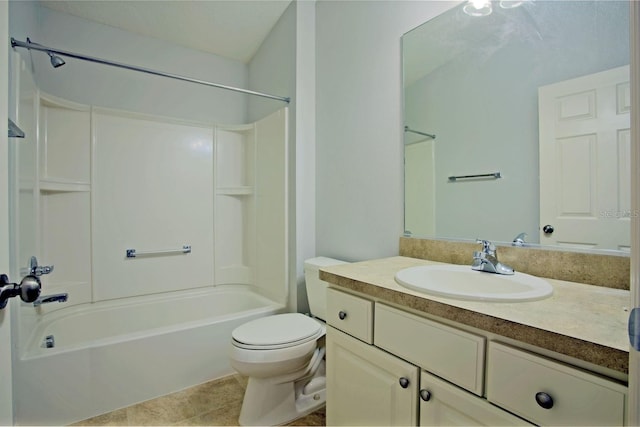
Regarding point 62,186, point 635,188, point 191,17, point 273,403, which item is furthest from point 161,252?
point 635,188

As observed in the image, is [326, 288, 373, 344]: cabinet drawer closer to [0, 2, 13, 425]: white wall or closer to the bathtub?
[0, 2, 13, 425]: white wall

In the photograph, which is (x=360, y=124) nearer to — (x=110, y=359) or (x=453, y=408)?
(x=453, y=408)

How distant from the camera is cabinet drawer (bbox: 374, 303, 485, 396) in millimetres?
725

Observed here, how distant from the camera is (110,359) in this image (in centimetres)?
160

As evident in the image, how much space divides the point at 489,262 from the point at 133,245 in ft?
8.09

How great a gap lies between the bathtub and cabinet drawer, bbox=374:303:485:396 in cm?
131

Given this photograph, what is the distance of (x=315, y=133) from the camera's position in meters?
2.19

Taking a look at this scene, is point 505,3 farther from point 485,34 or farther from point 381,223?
point 381,223

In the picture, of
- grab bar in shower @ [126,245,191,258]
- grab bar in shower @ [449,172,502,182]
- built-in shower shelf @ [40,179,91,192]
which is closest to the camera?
grab bar in shower @ [449,172,502,182]

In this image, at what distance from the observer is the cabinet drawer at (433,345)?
2.38 feet

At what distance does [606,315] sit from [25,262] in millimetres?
2238

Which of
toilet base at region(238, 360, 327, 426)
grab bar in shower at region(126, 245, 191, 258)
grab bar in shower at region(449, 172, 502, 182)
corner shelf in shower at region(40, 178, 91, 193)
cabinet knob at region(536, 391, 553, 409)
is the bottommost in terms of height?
toilet base at region(238, 360, 327, 426)

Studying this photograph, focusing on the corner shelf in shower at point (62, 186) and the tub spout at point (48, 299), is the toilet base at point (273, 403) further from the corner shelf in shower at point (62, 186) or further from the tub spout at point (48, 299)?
the corner shelf in shower at point (62, 186)

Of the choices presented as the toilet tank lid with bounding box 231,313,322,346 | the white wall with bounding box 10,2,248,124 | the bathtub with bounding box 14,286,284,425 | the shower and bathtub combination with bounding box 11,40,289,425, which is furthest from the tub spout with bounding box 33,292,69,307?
the white wall with bounding box 10,2,248,124
